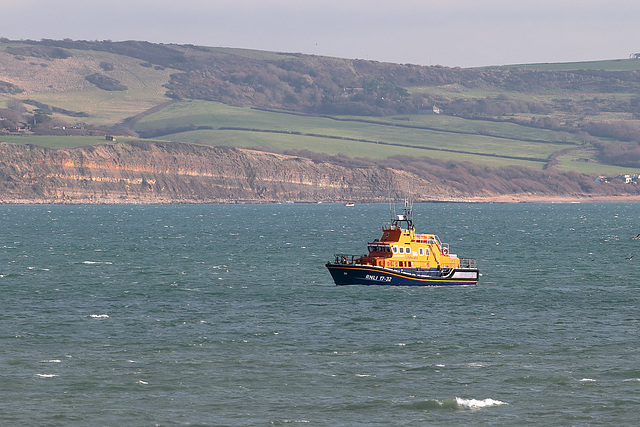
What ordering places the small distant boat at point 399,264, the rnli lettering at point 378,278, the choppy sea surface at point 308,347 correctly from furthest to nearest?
the small distant boat at point 399,264 → the rnli lettering at point 378,278 → the choppy sea surface at point 308,347

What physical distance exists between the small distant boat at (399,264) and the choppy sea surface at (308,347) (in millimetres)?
972

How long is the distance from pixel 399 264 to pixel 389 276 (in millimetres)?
1368

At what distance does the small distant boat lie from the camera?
2736 inches

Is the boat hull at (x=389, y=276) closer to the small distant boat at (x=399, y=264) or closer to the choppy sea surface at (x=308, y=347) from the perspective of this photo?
the small distant boat at (x=399, y=264)

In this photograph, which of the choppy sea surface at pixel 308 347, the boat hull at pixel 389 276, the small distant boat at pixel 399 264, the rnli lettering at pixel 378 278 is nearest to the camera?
the choppy sea surface at pixel 308 347

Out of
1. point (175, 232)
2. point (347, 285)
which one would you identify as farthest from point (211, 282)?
point (175, 232)

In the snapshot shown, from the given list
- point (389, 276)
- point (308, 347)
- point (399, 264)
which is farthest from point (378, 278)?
point (308, 347)

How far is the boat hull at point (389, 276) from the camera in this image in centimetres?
6925

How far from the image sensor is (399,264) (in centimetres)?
7031

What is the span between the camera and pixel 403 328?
53.4 m

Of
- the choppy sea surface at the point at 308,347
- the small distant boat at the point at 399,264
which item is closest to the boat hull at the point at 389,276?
the small distant boat at the point at 399,264

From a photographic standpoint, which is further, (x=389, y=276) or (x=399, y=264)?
(x=399, y=264)

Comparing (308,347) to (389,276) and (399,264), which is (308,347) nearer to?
(389,276)

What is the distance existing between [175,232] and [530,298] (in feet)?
316
